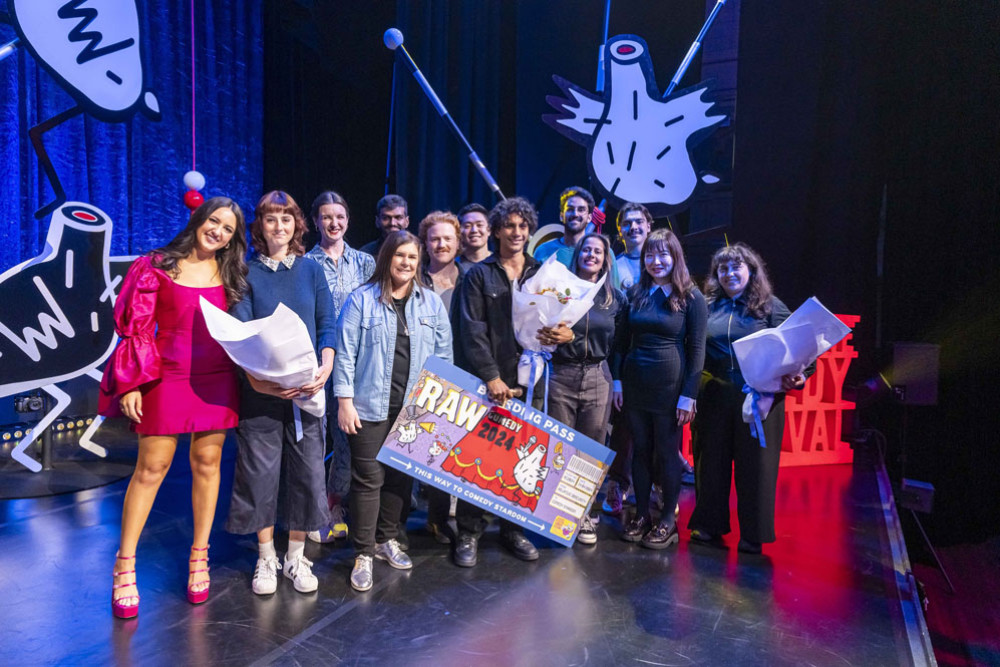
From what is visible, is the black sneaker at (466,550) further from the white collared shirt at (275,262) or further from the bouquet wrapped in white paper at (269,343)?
the white collared shirt at (275,262)

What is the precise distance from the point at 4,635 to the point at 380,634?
3.90ft

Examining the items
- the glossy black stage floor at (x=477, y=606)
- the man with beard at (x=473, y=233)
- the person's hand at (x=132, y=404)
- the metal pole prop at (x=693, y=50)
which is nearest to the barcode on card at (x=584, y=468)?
the glossy black stage floor at (x=477, y=606)

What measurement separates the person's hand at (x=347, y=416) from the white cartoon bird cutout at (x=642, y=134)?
10.0 feet

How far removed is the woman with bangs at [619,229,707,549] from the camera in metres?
2.67

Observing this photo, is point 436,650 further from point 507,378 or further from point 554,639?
point 507,378

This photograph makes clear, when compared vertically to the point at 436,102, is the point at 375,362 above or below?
below

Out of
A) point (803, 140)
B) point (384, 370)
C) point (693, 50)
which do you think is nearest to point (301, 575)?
point (384, 370)

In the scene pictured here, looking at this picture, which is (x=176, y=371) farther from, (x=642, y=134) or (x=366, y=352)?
(x=642, y=134)

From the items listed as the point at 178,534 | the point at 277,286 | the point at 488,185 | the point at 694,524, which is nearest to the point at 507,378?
the point at 277,286

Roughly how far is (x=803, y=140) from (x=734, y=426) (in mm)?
2697

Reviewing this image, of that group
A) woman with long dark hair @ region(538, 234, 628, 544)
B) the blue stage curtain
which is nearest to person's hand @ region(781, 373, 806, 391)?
woman with long dark hair @ region(538, 234, 628, 544)

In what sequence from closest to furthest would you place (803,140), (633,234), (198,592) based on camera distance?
(198,592) < (633,234) < (803,140)

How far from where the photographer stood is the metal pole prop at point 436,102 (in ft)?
15.4

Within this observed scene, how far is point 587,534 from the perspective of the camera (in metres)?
2.79
